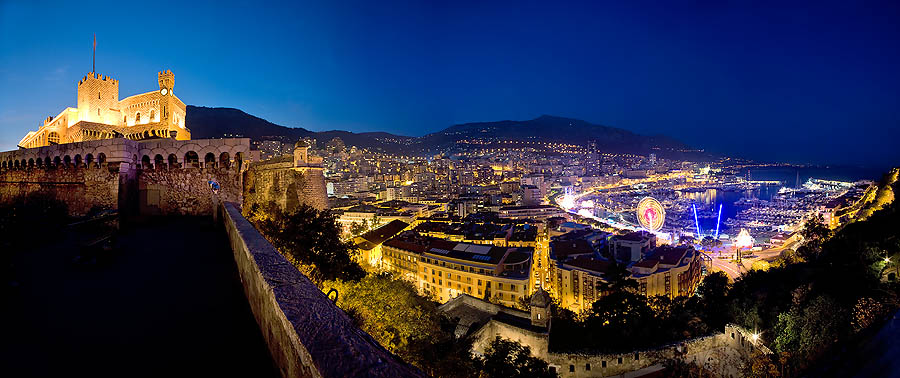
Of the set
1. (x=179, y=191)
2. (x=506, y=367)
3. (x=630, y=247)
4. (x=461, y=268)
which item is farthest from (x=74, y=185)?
(x=630, y=247)

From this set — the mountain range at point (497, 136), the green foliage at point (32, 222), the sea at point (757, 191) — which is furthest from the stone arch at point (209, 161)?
the mountain range at point (497, 136)

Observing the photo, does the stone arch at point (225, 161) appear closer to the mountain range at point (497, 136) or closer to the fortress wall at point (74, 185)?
the fortress wall at point (74, 185)

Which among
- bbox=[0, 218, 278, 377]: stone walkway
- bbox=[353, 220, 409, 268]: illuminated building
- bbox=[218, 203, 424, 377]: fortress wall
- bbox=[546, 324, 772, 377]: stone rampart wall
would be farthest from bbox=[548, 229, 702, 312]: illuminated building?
bbox=[218, 203, 424, 377]: fortress wall

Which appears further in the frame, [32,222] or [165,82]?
[165,82]

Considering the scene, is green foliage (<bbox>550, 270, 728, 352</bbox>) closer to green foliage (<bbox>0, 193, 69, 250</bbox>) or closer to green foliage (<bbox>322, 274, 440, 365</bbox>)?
green foliage (<bbox>322, 274, 440, 365</bbox>)

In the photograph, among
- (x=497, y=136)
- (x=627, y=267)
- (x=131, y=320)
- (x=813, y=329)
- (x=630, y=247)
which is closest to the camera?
(x=131, y=320)

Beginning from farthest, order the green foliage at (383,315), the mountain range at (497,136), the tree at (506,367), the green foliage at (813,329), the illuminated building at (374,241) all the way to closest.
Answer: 1. the mountain range at (497,136)
2. the illuminated building at (374,241)
3. the tree at (506,367)
4. the green foliage at (813,329)
5. the green foliage at (383,315)

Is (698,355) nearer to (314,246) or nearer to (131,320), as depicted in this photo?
(314,246)
